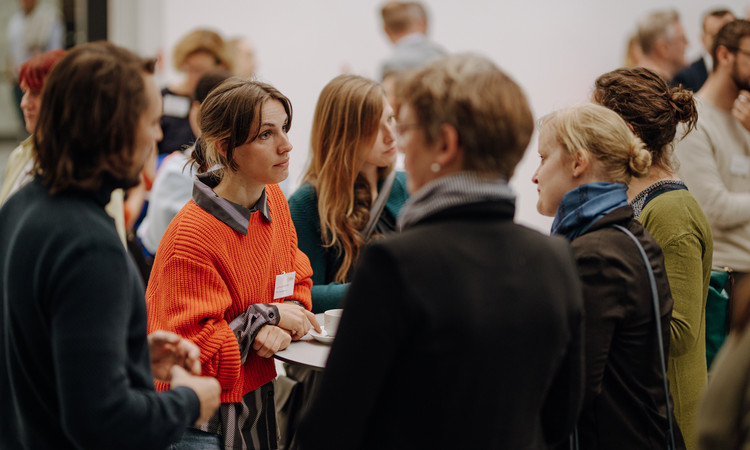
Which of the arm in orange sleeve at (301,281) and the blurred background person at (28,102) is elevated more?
the blurred background person at (28,102)

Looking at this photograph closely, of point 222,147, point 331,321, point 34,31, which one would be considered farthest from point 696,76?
point 34,31


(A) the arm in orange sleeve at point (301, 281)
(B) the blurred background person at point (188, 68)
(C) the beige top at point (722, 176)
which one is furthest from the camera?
(B) the blurred background person at point (188, 68)

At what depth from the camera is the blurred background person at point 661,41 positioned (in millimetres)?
5223

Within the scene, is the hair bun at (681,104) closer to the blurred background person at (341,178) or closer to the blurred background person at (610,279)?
the blurred background person at (610,279)

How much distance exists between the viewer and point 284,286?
209cm

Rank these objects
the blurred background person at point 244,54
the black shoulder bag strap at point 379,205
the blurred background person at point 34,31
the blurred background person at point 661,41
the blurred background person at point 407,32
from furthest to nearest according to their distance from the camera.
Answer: the blurred background person at point 34,31 < the blurred background person at point 244,54 < the blurred background person at point 407,32 < the blurred background person at point 661,41 < the black shoulder bag strap at point 379,205

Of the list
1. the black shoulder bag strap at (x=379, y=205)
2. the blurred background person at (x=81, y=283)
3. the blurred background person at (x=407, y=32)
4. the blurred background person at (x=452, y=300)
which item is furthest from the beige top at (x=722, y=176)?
the blurred background person at (x=407, y=32)

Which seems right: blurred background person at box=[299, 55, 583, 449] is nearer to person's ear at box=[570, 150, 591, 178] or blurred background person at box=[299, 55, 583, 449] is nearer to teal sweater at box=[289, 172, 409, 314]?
person's ear at box=[570, 150, 591, 178]

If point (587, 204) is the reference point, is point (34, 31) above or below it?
below

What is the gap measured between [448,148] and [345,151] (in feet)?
4.80

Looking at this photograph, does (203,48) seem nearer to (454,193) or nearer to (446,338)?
(454,193)

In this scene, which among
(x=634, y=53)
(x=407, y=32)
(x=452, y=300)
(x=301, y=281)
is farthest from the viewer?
(x=407, y=32)

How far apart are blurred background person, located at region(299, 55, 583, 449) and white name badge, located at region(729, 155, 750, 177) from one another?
2.28m

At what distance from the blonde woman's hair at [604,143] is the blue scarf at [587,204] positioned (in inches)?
1.7
